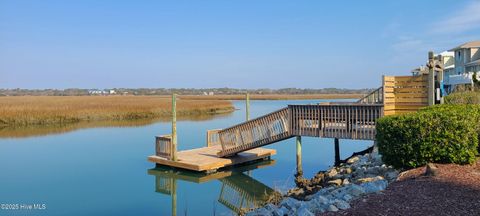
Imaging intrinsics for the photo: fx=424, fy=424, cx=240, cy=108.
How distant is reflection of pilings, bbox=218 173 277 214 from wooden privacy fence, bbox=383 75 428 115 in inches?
194

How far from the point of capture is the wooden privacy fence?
13797 mm

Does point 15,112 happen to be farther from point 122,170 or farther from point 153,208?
point 153,208

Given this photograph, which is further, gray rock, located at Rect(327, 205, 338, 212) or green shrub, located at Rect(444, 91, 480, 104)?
green shrub, located at Rect(444, 91, 480, 104)

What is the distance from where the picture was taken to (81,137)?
97.1 feet

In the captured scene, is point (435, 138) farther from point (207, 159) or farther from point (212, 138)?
point (212, 138)

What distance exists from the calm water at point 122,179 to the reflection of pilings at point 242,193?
0.03 metres

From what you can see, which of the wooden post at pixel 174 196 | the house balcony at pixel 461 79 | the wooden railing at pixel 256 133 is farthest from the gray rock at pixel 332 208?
the house balcony at pixel 461 79

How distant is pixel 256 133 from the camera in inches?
664

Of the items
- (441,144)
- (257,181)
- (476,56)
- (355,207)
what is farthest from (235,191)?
(476,56)

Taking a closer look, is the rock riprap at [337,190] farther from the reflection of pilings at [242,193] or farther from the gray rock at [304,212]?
the reflection of pilings at [242,193]

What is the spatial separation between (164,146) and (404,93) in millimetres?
9863

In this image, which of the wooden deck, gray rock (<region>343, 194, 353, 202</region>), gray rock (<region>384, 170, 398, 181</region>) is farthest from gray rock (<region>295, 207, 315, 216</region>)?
the wooden deck

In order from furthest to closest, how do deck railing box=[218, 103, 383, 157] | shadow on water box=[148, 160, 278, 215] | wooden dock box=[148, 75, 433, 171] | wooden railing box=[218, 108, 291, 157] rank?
wooden railing box=[218, 108, 291, 157] → deck railing box=[218, 103, 383, 157] → wooden dock box=[148, 75, 433, 171] → shadow on water box=[148, 160, 278, 215]

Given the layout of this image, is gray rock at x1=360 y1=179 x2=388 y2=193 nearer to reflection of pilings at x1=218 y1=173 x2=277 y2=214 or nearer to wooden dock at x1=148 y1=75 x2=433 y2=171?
reflection of pilings at x1=218 y1=173 x2=277 y2=214
